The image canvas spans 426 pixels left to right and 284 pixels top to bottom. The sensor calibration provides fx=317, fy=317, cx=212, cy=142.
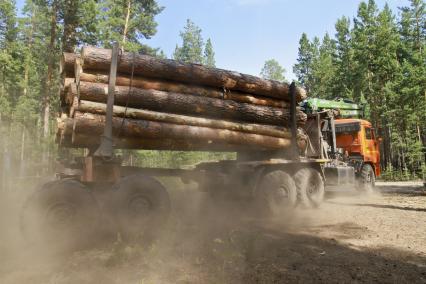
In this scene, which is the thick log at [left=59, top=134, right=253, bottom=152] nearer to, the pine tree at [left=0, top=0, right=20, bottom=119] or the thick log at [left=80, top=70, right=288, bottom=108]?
the thick log at [left=80, top=70, right=288, bottom=108]

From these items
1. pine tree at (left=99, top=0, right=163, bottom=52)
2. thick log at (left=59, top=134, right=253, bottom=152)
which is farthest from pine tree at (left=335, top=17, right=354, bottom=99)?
thick log at (left=59, top=134, right=253, bottom=152)

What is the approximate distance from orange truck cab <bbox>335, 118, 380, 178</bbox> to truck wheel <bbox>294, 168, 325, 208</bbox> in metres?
4.80

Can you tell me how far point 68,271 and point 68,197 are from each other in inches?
64.5

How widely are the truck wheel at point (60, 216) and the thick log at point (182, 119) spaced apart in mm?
1617

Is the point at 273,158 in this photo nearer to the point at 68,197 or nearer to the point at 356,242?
the point at 356,242

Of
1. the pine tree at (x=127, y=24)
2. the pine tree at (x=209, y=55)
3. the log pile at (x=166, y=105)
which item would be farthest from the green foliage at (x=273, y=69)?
the log pile at (x=166, y=105)

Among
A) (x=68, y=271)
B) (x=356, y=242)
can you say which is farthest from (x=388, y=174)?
(x=68, y=271)

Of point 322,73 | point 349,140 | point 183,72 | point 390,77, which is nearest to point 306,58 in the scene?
point 322,73

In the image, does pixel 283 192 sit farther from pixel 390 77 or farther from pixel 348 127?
pixel 390 77

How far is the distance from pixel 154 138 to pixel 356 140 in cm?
1110

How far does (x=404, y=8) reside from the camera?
Answer: 41938mm

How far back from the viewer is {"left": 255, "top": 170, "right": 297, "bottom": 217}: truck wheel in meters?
9.14

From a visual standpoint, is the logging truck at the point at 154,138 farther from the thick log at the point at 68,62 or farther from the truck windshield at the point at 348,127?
the truck windshield at the point at 348,127

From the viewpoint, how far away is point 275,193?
9250 millimetres
